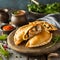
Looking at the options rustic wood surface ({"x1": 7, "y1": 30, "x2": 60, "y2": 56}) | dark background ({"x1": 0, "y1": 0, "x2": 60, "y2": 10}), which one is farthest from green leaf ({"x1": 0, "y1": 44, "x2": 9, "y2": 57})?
dark background ({"x1": 0, "y1": 0, "x2": 60, "y2": 10})

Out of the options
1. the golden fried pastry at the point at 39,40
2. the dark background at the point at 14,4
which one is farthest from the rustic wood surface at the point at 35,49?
the dark background at the point at 14,4

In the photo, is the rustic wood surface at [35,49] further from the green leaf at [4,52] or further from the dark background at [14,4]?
the dark background at [14,4]

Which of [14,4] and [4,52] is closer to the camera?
[4,52]

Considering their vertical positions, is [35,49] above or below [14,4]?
below

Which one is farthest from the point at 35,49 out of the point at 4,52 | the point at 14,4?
the point at 14,4

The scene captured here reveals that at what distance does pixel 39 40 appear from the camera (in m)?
1.15

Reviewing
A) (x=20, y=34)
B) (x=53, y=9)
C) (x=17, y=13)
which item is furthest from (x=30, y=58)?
(x=53, y=9)

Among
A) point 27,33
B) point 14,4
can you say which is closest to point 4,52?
point 27,33

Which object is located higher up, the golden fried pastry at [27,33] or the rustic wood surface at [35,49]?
the golden fried pastry at [27,33]

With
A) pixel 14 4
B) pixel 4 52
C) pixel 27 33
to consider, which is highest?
pixel 14 4

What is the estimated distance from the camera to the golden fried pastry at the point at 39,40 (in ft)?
3.77

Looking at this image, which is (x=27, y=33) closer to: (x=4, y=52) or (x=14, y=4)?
(x=4, y=52)

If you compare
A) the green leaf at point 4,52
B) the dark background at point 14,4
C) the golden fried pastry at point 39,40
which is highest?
the dark background at point 14,4

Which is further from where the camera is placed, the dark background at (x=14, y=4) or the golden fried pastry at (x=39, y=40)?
the dark background at (x=14, y=4)
